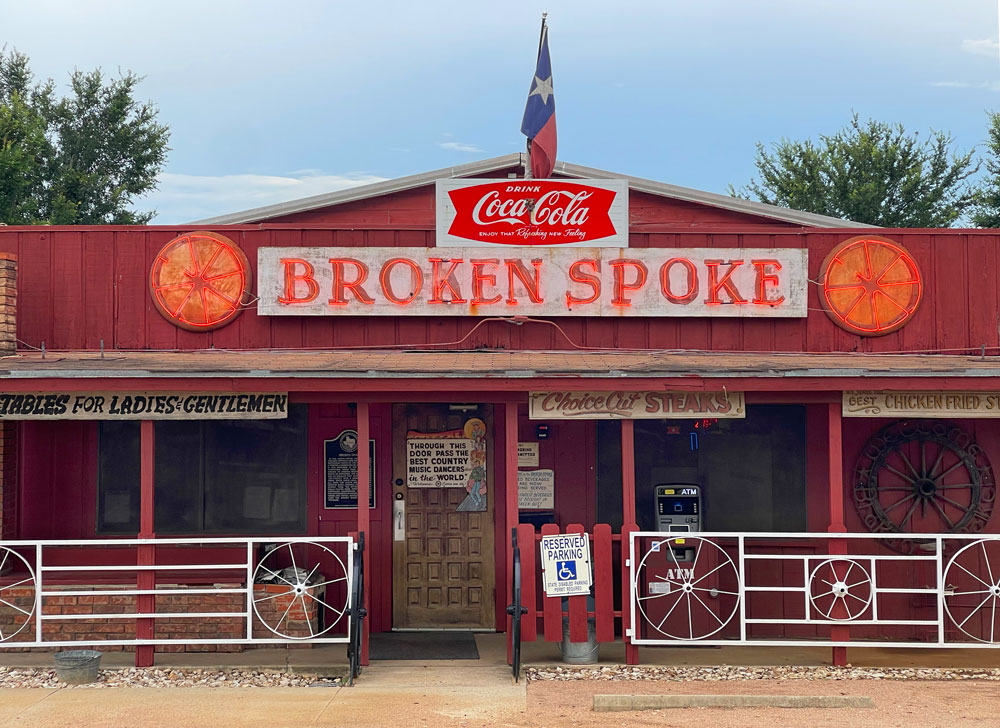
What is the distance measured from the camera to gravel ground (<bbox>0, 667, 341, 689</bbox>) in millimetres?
9219

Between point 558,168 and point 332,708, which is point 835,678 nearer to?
point 332,708

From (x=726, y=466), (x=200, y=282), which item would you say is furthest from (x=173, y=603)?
(x=726, y=466)

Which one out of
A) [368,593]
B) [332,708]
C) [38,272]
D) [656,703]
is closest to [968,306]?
[656,703]

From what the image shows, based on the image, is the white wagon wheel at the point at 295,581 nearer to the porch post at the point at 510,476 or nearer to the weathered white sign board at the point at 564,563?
the porch post at the point at 510,476

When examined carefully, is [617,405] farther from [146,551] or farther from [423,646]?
[146,551]

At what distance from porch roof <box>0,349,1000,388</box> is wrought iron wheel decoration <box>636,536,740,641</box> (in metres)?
1.79

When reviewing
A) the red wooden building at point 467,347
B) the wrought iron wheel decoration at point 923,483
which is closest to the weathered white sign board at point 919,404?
the red wooden building at point 467,347

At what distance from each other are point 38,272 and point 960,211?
32604mm

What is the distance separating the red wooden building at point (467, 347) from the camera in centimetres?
1128

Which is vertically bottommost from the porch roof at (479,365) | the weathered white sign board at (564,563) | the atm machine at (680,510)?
the weathered white sign board at (564,563)

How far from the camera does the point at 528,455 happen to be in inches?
461

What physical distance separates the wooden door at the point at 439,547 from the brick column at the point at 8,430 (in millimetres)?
3870

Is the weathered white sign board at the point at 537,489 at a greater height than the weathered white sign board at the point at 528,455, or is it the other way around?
the weathered white sign board at the point at 528,455

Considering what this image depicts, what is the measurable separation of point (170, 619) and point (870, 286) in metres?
7.89
